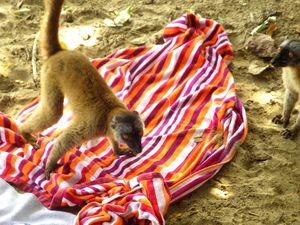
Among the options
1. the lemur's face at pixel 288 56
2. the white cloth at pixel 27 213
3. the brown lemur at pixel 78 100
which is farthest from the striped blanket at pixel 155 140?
the lemur's face at pixel 288 56

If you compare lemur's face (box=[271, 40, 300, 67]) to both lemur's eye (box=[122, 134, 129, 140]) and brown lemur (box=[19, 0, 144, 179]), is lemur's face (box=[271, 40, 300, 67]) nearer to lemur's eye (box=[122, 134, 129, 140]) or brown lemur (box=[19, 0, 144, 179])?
brown lemur (box=[19, 0, 144, 179])

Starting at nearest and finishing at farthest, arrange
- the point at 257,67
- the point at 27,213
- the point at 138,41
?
the point at 27,213 → the point at 257,67 → the point at 138,41

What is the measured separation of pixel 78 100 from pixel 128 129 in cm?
56

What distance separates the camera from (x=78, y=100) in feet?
14.2

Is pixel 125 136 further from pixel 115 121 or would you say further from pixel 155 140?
pixel 155 140

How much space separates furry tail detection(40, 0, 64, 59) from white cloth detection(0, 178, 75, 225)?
1.35 metres

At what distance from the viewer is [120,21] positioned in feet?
21.1

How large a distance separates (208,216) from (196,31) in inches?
109

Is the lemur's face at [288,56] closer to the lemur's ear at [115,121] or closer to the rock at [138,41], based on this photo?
the lemur's ear at [115,121]

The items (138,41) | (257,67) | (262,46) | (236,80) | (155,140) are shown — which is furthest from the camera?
(138,41)

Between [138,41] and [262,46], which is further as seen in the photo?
[138,41]

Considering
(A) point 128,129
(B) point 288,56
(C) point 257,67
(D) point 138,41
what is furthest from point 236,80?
(A) point 128,129

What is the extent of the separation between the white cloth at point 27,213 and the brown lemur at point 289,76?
2.41m

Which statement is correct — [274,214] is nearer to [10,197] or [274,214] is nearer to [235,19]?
[10,197]
